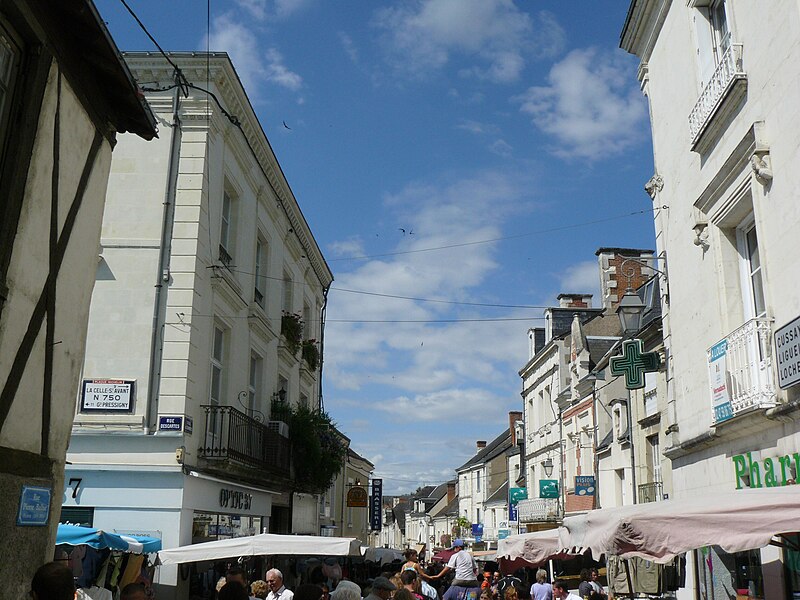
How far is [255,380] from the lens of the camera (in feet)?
65.9

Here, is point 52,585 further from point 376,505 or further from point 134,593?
point 376,505

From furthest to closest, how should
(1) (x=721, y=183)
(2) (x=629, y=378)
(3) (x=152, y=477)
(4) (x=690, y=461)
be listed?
(2) (x=629, y=378)
(3) (x=152, y=477)
(4) (x=690, y=461)
(1) (x=721, y=183)

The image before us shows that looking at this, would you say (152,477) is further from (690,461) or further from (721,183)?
(721,183)

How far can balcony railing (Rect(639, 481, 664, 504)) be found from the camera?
21328mm

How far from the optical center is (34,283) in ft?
21.5

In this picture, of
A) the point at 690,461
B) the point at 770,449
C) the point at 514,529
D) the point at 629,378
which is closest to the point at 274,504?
the point at 629,378

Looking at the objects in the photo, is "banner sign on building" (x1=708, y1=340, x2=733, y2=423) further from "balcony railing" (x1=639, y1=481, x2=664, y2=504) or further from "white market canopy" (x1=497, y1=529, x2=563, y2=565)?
"balcony railing" (x1=639, y1=481, x2=664, y2=504)

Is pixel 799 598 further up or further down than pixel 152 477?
further down

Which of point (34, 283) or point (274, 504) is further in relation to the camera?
point (274, 504)

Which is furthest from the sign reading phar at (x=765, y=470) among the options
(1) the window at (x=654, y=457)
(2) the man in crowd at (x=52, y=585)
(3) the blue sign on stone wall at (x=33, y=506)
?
(1) the window at (x=654, y=457)

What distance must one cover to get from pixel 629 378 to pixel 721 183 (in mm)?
5334

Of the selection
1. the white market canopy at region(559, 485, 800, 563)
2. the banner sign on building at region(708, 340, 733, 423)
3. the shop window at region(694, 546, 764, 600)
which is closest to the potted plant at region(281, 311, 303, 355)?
the shop window at region(694, 546, 764, 600)

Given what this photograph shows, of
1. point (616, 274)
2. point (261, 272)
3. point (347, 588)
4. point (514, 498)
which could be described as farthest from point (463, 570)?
point (514, 498)

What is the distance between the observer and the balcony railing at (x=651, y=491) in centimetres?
2133
